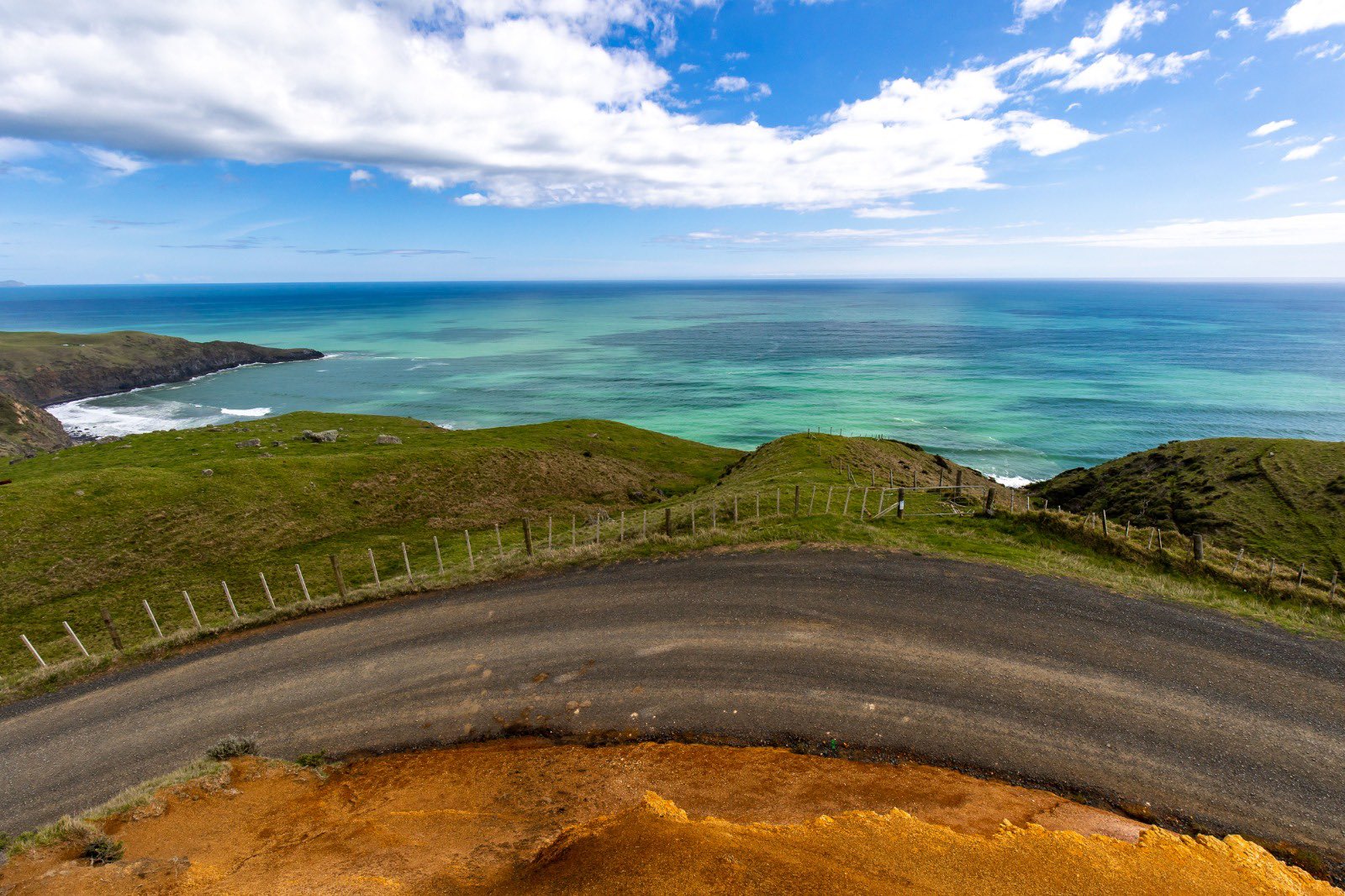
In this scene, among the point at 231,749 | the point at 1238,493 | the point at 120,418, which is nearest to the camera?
the point at 231,749

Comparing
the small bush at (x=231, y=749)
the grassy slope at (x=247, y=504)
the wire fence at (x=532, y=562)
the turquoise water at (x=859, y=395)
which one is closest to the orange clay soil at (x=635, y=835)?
the small bush at (x=231, y=749)

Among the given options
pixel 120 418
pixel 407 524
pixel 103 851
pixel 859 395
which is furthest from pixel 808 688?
pixel 120 418

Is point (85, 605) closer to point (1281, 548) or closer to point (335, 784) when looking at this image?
point (335, 784)

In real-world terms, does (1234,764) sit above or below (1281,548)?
above

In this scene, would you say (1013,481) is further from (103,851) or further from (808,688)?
(103,851)

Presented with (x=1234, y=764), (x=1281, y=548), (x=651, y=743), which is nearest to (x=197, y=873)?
(x=651, y=743)

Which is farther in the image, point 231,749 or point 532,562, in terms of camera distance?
point 532,562

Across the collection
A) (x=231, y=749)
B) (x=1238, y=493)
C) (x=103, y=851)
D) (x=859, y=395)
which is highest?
(x=103, y=851)
